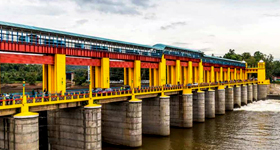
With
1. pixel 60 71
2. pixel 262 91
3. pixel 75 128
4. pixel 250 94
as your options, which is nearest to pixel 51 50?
pixel 60 71

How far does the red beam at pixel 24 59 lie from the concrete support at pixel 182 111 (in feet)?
106

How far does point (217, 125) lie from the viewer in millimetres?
64250

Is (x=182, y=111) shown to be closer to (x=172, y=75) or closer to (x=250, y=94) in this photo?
(x=172, y=75)

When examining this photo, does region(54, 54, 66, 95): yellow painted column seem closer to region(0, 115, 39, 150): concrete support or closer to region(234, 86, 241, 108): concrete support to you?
region(0, 115, 39, 150): concrete support

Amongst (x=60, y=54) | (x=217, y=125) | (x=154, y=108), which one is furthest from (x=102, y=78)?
(x=217, y=125)

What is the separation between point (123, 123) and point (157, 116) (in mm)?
9682

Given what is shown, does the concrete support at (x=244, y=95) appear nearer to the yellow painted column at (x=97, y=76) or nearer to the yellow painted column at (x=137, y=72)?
the yellow painted column at (x=137, y=72)

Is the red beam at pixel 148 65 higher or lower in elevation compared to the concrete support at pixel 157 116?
higher

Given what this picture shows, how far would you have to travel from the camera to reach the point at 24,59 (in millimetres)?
34719

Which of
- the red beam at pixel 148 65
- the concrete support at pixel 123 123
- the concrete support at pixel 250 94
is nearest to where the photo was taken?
the concrete support at pixel 123 123

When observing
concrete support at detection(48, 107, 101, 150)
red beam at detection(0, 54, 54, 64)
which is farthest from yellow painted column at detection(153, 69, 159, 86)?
red beam at detection(0, 54, 54, 64)

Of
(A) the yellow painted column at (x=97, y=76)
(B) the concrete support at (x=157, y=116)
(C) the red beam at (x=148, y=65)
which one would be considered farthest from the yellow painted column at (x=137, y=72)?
(A) the yellow painted column at (x=97, y=76)

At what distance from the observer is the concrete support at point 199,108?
6512 cm

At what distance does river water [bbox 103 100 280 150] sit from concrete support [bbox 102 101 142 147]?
161cm
